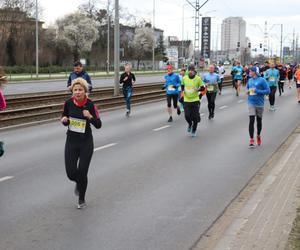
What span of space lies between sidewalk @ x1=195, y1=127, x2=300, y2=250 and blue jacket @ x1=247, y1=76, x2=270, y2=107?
2860mm

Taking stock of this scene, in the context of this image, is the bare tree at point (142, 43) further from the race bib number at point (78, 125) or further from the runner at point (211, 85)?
the race bib number at point (78, 125)

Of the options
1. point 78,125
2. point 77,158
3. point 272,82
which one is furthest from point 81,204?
point 272,82

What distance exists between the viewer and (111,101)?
2428 cm

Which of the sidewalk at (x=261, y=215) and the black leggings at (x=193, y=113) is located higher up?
the black leggings at (x=193, y=113)

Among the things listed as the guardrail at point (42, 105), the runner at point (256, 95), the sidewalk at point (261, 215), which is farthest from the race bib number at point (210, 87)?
the sidewalk at point (261, 215)

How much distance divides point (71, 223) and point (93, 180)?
2.40m

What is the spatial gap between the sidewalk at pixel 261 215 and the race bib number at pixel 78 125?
2.03 meters

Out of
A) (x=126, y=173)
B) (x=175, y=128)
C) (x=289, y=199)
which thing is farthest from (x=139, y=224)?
(x=175, y=128)

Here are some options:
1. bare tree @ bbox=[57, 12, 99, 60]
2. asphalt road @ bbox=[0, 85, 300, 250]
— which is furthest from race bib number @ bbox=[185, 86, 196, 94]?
bare tree @ bbox=[57, 12, 99, 60]

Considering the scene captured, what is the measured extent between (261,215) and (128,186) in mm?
2464

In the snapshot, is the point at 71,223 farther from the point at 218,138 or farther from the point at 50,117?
the point at 50,117

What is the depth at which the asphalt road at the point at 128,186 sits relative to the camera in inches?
226

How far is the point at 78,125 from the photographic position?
6750mm

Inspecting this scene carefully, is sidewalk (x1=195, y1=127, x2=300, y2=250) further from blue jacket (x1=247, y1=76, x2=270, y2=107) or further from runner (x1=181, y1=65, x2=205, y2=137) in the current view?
runner (x1=181, y1=65, x2=205, y2=137)
